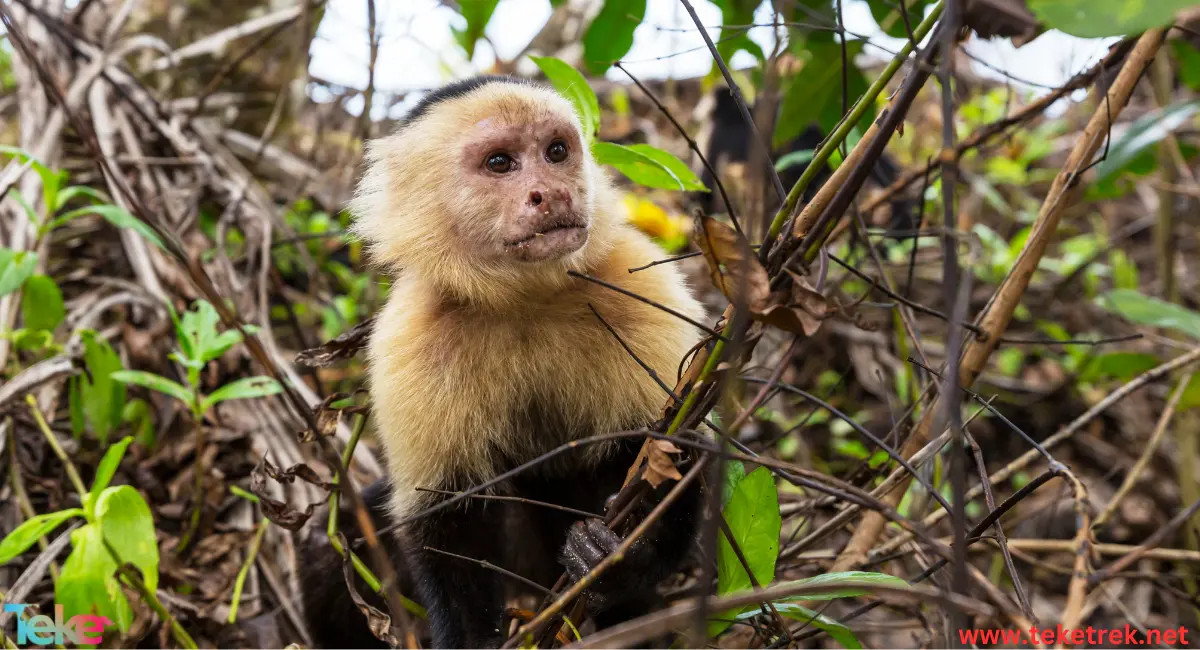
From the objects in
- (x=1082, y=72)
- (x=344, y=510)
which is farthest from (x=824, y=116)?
(x=344, y=510)

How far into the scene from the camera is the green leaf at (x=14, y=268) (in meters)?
2.16

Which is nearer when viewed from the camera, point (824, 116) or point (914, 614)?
point (914, 614)

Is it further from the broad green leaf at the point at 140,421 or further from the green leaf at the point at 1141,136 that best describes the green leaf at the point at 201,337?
the green leaf at the point at 1141,136

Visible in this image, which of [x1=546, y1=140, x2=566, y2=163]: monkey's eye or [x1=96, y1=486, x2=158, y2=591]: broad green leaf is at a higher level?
[x1=546, y1=140, x2=566, y2=163]: monkey's eye

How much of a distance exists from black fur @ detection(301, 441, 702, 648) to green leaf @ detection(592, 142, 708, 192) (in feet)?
1.98

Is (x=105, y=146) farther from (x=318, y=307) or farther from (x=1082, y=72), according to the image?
(x=1082, y=72)

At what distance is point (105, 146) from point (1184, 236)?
5148mm

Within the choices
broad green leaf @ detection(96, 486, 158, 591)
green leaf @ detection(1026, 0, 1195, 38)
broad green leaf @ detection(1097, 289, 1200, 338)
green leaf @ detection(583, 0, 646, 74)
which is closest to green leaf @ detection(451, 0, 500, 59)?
green leaf @ detection(583, 0, 646, 74)

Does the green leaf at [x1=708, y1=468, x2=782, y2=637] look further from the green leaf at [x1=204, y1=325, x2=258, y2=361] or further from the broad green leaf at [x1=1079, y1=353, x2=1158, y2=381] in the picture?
the broad green leaf at [x1=1079, y1=353, x2=1158, y2=381]

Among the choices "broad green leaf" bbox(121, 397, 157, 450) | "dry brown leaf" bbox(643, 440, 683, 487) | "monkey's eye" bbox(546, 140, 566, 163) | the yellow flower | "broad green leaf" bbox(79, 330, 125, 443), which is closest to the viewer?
"dry brown leaf" bbox(643, 440, 683, 487)

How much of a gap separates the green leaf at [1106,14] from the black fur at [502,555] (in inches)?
43.9

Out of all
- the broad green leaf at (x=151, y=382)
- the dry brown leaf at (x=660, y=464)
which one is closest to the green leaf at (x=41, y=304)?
Result: the broad green leaf at (x=151, y=382)

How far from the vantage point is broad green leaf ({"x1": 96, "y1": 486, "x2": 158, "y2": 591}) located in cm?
179

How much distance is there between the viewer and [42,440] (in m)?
2.50
